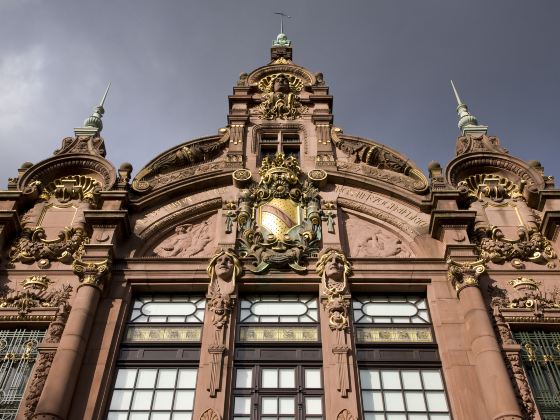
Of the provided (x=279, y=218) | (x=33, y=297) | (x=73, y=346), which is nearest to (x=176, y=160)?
(x=279, y=218)

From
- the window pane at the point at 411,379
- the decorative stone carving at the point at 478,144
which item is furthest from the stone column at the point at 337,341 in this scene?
the decorative stone carving at the point at 478,144

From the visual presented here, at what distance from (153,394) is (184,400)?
0.78m

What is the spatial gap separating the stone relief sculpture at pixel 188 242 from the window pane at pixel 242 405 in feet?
16.6

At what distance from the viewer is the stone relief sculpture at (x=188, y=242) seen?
19.6 m

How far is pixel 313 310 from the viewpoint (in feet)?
58.9

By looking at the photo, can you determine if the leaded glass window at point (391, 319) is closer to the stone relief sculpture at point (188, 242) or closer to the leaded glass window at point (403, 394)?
the leaded glass window at point (403, 394)

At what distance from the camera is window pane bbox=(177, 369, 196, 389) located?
1606 centimetres

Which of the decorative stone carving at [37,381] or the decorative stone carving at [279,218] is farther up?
the decorative stone carving at [279,218]

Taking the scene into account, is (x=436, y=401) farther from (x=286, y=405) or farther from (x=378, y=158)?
(x=378, y=158)

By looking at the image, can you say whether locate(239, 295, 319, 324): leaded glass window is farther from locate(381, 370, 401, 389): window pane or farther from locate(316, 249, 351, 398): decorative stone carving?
locate(381, 370, 401, 389): window pane

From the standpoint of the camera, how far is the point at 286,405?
15508mm

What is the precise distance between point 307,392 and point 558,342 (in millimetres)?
6571

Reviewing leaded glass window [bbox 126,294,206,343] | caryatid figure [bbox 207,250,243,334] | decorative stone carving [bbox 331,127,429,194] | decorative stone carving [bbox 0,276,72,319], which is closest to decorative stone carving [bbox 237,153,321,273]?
caryatid figure [bbox 207,250,243,334]

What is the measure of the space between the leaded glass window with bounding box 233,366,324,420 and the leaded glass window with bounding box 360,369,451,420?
1163mm
